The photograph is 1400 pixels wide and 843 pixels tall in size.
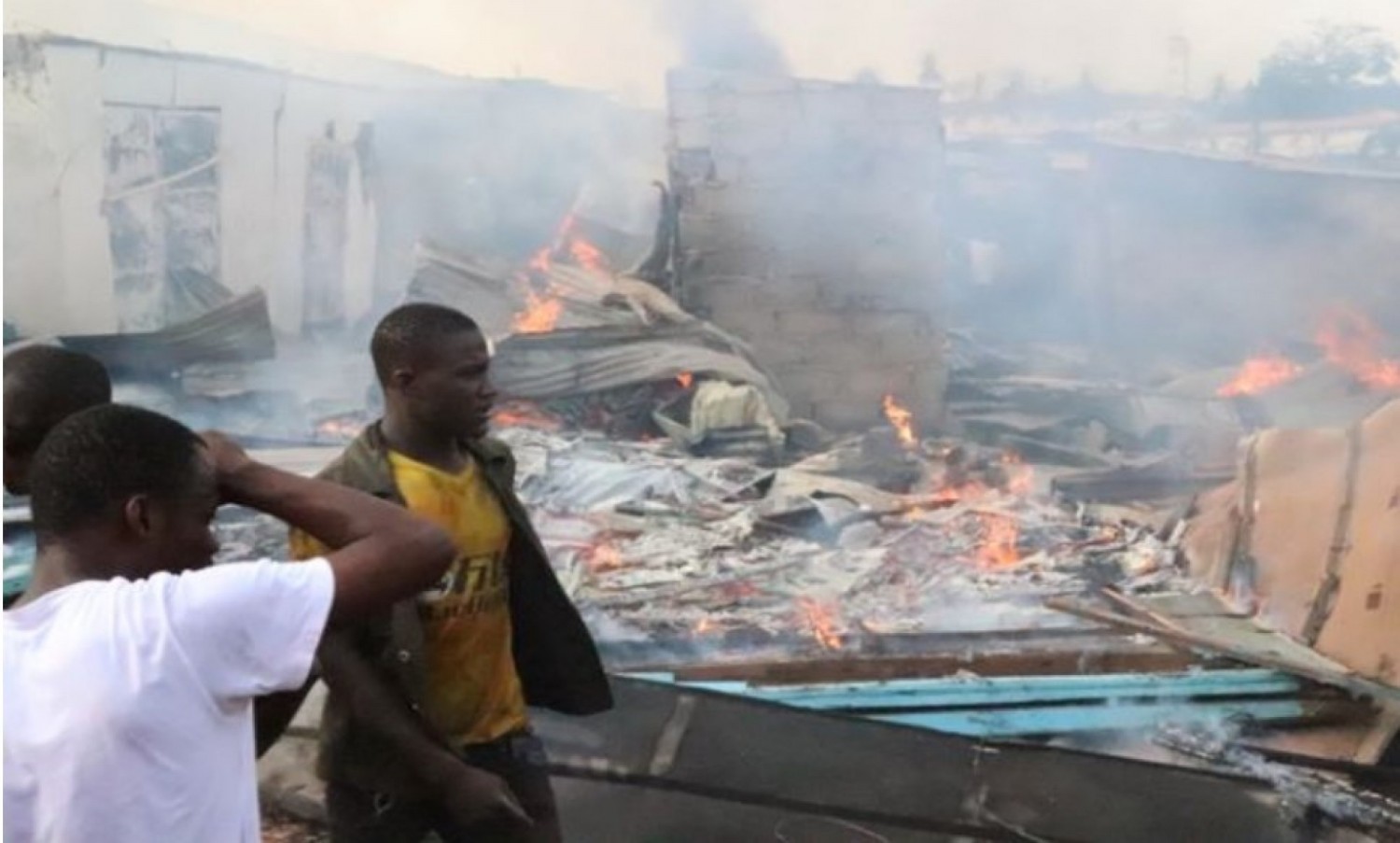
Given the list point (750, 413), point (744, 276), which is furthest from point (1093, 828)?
point (744, 276)

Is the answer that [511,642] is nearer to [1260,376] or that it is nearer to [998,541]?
[998,541]

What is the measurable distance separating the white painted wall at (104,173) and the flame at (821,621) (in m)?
2.10

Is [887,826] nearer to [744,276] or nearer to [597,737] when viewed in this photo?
[597,737]

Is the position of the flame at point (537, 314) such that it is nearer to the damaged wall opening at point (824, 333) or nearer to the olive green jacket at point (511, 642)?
the damaged wall opening at point (824, 333)

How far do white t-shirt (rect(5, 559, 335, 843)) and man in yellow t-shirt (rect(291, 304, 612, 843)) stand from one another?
1.00 meters

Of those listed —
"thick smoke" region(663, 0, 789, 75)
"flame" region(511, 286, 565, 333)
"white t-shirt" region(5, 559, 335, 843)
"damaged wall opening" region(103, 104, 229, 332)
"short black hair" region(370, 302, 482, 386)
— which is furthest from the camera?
"flame" region(511, 286, 565, 333)

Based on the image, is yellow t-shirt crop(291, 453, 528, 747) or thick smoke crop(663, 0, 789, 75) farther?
thick smoke crop(663, 0, 789, 75)

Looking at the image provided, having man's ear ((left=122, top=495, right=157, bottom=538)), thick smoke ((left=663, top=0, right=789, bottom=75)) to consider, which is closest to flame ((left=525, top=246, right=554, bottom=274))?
thick smoke ((left=663, top=0, right=789, bottom=75))

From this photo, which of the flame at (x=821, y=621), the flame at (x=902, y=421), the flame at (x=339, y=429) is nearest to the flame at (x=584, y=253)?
the flame at (x=339, y=429)

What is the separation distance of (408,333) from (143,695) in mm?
1470

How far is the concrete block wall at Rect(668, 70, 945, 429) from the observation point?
589 centimetres

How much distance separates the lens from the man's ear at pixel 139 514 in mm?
1994

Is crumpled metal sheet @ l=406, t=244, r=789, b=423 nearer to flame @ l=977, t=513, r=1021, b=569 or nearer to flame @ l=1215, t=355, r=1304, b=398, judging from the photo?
flame @ l=977, t=513, r=1021, b=569

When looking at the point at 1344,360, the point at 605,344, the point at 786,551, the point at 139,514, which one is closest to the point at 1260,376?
the point at 1344,360
